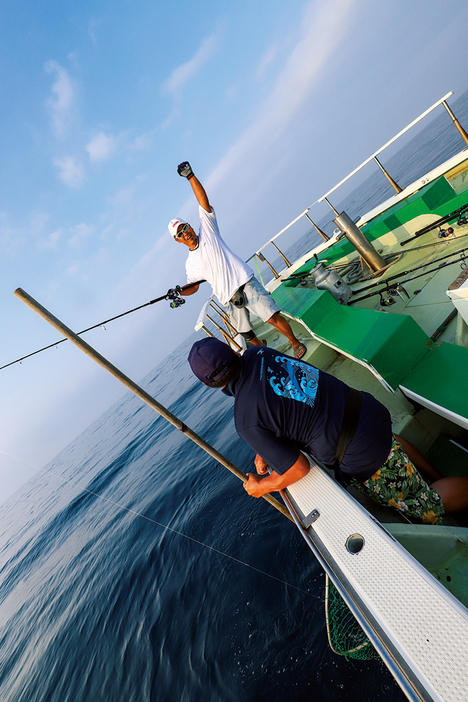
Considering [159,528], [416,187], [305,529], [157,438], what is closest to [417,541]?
[305,529]

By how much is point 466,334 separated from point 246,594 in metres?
4.71

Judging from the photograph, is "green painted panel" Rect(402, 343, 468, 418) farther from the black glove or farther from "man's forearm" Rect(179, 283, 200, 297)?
the black glove

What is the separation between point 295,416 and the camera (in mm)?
2107

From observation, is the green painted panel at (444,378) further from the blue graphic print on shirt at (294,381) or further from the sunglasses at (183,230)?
the sunglasses at (183,230)

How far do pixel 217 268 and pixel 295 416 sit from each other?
337cm

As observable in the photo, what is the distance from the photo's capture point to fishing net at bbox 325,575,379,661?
2.87 metres

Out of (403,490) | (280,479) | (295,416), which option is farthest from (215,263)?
(403,490)

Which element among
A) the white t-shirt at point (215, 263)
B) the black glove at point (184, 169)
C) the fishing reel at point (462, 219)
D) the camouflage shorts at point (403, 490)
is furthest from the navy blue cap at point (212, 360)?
the fishing reel at point (462, 219)

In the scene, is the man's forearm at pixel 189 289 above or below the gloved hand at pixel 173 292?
below

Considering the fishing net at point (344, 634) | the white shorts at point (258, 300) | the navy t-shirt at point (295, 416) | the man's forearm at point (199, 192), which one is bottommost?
the fishing net at point (344, 634)

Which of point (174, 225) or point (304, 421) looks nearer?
point (304, 421)

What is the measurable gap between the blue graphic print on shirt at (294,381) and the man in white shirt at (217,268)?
2924 millimetres

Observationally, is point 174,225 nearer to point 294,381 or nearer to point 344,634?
point 294,381

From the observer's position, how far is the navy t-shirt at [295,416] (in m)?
2.08
